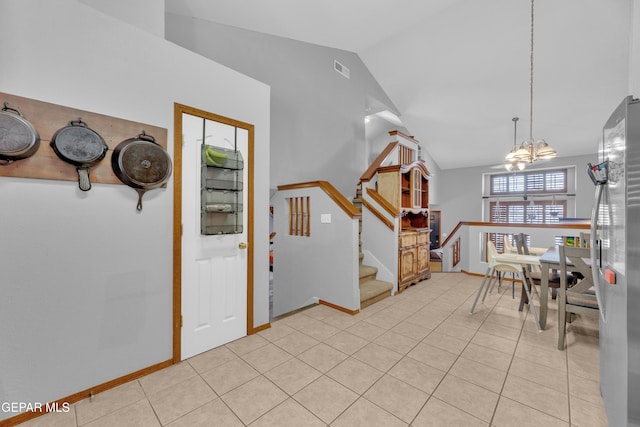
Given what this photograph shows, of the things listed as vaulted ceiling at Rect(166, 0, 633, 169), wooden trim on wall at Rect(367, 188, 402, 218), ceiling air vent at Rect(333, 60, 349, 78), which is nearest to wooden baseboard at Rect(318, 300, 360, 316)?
wooden trim on wall at Rect(367, 188, 402, 218)

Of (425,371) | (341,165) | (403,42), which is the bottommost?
(425,371)

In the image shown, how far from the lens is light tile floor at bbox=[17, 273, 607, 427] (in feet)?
5.36

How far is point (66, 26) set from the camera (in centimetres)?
173

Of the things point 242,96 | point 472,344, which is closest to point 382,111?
point 242,96

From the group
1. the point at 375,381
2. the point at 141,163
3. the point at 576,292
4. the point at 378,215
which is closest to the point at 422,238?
the point at 378,215

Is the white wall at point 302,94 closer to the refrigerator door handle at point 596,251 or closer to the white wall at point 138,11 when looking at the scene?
the white wall at point 138,11

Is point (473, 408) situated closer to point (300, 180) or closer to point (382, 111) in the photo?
point (300, 180)

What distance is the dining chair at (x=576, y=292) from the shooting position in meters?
2.29

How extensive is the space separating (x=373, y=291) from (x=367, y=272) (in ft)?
1.45

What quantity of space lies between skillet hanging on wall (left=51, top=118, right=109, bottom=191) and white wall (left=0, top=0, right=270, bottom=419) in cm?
8

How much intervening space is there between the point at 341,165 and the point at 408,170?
1.43 meters

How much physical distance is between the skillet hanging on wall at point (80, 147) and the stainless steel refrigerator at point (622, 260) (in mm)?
3035

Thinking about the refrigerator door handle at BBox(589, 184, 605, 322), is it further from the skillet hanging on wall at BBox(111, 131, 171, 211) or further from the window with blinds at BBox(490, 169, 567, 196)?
the window with blinds at BBox(490, 169, 567, 196)

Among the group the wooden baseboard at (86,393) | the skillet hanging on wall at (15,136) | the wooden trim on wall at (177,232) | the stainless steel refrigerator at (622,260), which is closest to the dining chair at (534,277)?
the stainless steel refrigerator at (622,260)
